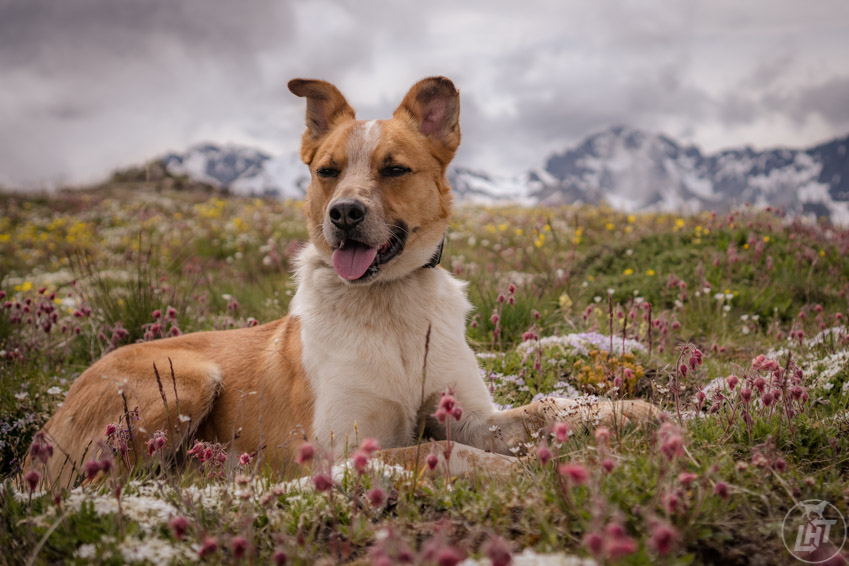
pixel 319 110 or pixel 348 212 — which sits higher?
pixel 319 110

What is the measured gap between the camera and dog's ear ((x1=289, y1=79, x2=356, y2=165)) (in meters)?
4.01

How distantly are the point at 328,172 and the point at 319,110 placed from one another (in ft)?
2.34

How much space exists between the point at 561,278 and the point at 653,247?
2.21m

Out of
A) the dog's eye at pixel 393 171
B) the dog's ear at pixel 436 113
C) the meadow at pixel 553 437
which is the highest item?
the dog's ear at pixel 436 113

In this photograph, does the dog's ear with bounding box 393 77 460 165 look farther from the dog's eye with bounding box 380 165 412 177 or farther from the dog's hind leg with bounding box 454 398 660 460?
the dog's hind leg with bounding box 454 398 660 460

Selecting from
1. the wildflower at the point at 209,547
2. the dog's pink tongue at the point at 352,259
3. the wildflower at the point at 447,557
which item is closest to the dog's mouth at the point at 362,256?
the dog's pink tongue at the point at 352,259

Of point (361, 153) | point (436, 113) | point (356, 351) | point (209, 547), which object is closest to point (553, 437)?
point (356, 351)

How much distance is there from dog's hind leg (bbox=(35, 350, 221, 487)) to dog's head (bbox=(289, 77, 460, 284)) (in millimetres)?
1183

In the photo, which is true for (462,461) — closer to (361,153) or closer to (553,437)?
(553,437)

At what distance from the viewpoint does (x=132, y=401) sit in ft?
11.0

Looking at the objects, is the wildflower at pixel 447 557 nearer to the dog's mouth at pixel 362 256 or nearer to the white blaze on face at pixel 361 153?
the dog's mouth at pixel 362 256

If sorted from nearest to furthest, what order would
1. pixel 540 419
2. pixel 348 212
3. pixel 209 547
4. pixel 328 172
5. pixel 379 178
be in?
pixel 209 547 → pixel 540 419 → pixel 348 212 → pixel 379 178 → pixel 328 172

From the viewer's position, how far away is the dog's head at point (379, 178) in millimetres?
3287

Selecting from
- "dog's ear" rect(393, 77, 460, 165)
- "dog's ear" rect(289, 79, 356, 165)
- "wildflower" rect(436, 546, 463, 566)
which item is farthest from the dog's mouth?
"wildflower" rect(436, 546, 463, 566)
